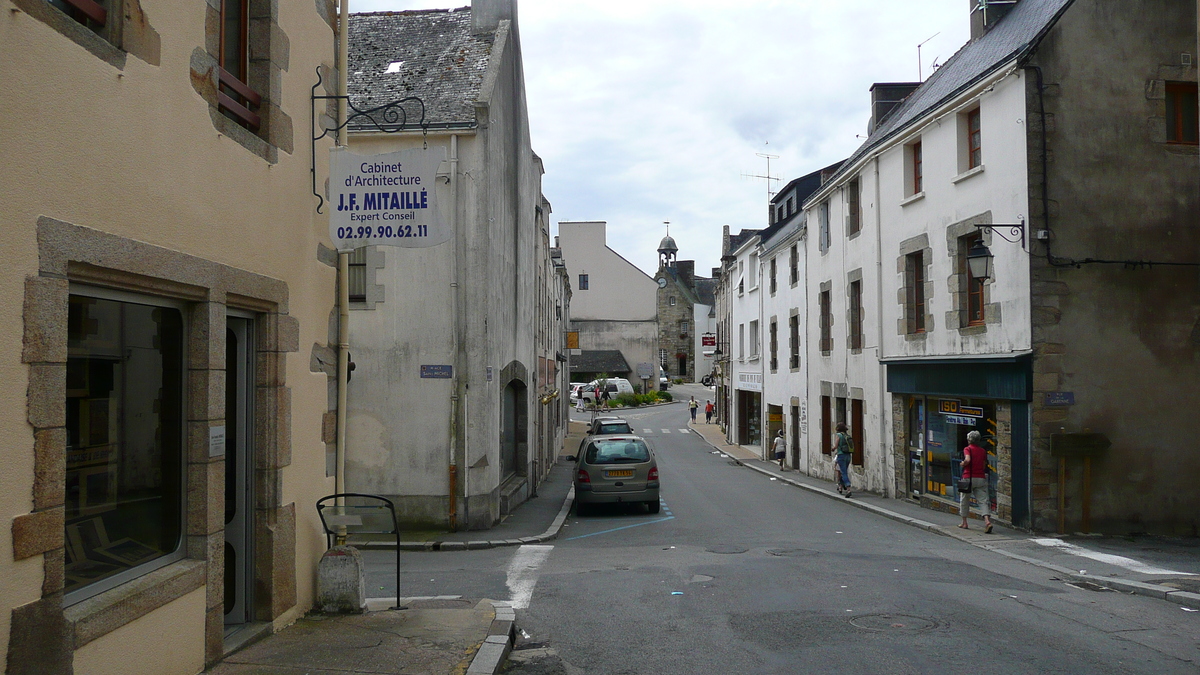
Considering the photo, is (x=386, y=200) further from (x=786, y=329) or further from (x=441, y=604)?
(x=786, y=329)

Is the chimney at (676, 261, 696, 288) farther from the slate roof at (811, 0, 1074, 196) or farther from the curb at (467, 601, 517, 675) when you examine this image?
the curb at (467, 601, 517, 675)

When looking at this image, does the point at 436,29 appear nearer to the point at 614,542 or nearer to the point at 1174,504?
the point at 614,542

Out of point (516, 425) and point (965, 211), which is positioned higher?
point (965, 211)

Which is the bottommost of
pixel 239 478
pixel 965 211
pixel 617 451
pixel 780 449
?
pixel 780 449

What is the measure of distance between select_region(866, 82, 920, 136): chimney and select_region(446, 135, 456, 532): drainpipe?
46.7 feet

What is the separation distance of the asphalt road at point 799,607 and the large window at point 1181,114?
25.1 ft

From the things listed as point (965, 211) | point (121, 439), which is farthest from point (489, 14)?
point (121, 439)

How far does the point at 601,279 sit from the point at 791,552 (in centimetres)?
5810

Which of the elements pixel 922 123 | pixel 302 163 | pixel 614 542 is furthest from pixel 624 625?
pixel 922 123

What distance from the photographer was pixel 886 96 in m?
24.6

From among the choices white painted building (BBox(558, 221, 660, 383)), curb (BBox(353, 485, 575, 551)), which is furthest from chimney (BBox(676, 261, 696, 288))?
curb (BBox(353, 485, 575, 551))

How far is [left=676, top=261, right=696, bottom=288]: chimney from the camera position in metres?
85.3

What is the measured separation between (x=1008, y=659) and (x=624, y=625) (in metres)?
3.14

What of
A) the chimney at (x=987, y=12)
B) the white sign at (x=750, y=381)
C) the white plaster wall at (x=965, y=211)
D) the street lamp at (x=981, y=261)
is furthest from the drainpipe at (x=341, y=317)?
the white sign at (x=750, y=381)
